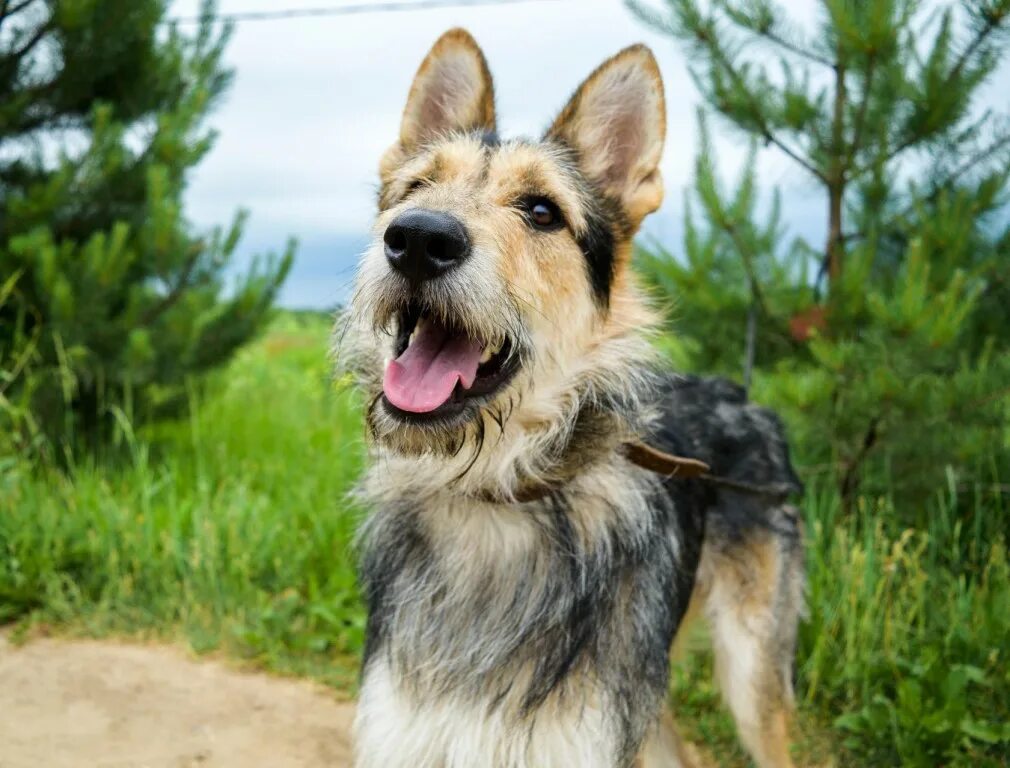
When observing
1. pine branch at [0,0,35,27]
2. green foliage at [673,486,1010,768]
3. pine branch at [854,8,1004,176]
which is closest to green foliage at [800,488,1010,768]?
green foliage at [673,486,1010,768]

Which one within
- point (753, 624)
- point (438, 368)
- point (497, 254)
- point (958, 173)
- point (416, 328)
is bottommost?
point (753, 624)

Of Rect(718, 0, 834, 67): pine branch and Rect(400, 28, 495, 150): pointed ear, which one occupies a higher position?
Rect(718, 0, 834, 67): pine branch

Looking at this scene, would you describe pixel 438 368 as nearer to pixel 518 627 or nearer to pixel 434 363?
pixel 434 363

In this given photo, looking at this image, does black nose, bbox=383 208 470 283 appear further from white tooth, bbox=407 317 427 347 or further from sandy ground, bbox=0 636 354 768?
sandy ground, bbox=0 636 354 768

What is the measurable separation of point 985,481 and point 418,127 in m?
3.49

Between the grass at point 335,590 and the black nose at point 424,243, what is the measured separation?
0.83 meters

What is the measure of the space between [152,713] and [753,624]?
8.49ft

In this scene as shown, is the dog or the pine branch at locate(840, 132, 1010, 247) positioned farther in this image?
the pine branch at locate(840, 132, 1010, 247)

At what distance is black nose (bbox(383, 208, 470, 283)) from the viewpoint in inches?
93.9

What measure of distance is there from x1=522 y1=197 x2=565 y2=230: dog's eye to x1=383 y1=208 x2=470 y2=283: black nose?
0.48m

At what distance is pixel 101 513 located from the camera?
514cm

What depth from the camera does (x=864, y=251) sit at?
185 inches

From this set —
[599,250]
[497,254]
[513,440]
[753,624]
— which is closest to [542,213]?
[599,250]

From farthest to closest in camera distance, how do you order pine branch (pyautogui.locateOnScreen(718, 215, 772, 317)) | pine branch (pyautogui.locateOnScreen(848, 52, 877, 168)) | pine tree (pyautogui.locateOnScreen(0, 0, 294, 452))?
pine tree (pyautogui.locateOnScreen(0, 0, 294, 452)) → pine branch (pyautogui.locateOnScreen(718, 215, 772, 317)) → pine branch (pyautogui.locateOnScreen(848, 52, 877, 168))
